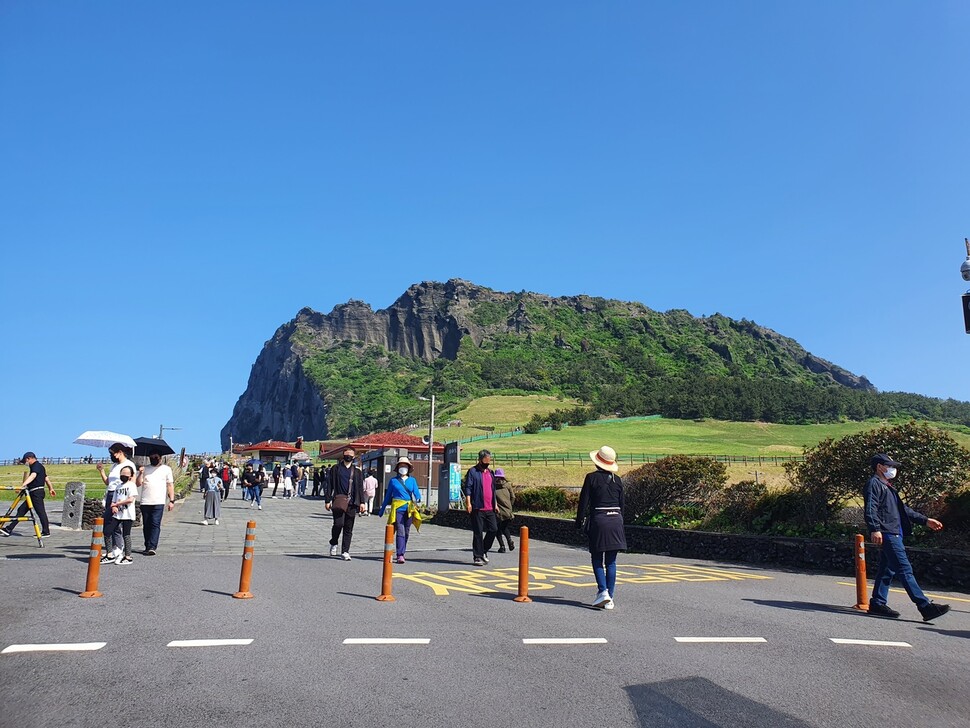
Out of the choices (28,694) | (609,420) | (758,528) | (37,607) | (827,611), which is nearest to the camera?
(28,694)

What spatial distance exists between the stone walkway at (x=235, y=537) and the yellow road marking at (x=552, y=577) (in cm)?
281

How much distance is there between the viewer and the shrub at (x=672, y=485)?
1859cm

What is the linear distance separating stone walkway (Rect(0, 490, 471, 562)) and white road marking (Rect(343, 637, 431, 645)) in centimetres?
831

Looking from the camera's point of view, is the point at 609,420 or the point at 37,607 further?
the point at 609,420

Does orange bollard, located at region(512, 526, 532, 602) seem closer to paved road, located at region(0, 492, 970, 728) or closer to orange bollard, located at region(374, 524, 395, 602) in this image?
paved road, located at region(0, 492, 970, 728)

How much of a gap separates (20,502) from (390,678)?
13.2 metres

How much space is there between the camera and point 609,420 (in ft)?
382

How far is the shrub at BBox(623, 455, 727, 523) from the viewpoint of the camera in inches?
732

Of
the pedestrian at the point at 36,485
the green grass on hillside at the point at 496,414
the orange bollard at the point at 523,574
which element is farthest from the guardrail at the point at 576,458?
the orange bollard at the point at 523,574

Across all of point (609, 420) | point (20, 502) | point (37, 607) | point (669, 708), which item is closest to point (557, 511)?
point (20, 502)

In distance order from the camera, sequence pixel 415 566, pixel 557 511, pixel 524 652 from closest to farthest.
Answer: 1. pixel 524 652
2. pixel 415 566
3. pixel 557 511

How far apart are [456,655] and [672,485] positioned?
13813 millimetres

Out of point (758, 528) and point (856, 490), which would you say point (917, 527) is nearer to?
point (856, 490)

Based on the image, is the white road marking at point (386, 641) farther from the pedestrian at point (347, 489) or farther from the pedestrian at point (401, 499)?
the pedestrian at point (347, 489)
